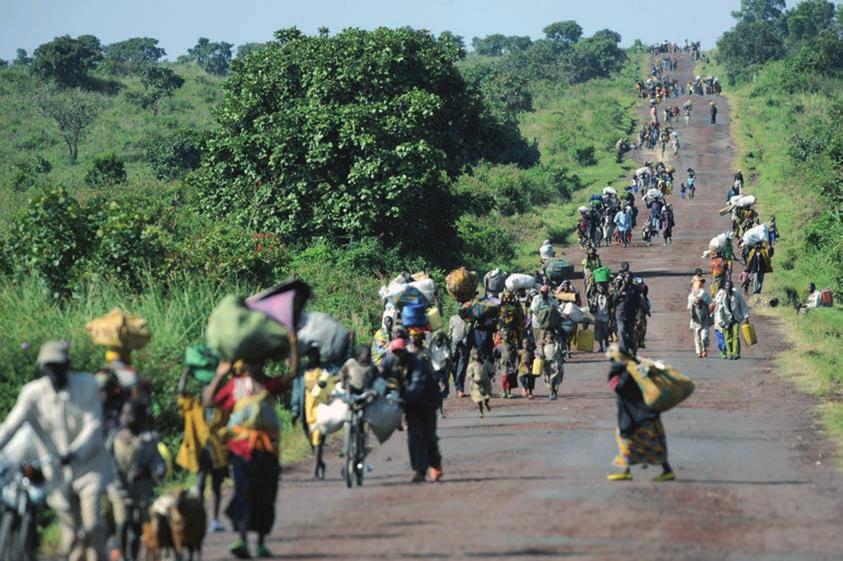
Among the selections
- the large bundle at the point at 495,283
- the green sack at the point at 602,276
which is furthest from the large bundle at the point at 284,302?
the green sack at the point at 602,276

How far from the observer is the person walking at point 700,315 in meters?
31.6

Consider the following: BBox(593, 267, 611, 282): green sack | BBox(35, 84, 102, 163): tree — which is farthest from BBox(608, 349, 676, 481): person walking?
BBox(35, 84, 102, 163): tree

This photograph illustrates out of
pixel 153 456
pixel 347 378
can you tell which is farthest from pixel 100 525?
pixel 347 378

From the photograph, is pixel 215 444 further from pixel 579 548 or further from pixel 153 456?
pixel 579 548

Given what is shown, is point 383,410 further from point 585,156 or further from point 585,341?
point 585,156

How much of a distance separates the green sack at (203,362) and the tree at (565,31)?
166246mm

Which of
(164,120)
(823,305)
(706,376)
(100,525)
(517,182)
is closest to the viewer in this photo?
(100,525)

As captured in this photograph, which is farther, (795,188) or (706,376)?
(795,188)

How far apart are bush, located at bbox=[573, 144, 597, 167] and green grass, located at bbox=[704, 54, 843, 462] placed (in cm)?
770

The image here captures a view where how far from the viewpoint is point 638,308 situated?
31.2m

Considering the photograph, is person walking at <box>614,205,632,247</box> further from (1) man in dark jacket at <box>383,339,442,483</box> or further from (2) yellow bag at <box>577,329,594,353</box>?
(1) man in dark jacket at <box>383,339,442,483</box>

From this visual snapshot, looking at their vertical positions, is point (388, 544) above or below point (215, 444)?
below

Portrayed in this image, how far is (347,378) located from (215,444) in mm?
3300

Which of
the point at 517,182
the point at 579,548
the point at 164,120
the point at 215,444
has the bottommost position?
the point at 579,548
